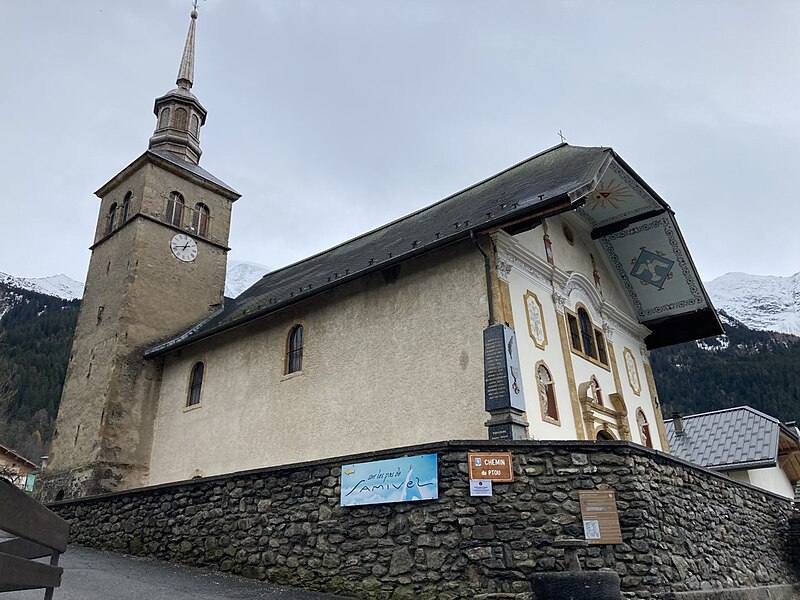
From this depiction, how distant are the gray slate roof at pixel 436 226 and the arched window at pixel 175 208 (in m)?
3.56

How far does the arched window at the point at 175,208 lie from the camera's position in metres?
22.8

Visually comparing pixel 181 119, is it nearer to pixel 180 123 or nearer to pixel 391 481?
pixel 180 123

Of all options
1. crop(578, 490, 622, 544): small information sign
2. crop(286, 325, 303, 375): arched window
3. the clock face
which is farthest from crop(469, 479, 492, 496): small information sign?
the clock face

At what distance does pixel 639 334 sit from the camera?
744 inches

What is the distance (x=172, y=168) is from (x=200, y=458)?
1111 cm

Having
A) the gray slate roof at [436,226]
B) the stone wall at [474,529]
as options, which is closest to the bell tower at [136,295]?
the gray slate roof at [436,226]

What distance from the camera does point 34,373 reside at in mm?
57344

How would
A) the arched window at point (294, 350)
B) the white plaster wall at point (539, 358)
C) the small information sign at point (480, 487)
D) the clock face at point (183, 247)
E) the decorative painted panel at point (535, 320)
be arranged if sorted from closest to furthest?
1. the small information sign at point (480, 487)
2. the white plaster wall at point (539, 358)
3. the decorative painted panel at point (535, 320)
4. the arched window at point (294, 350)
5. the clock face at point (183, 247)

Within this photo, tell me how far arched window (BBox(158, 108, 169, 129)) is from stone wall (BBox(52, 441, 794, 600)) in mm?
18708

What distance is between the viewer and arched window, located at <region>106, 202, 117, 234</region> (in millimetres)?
23531

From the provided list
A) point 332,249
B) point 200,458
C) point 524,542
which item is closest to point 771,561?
point 524,542

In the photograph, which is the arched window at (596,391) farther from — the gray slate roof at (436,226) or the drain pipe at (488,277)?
the gray slate roof at (436,226)

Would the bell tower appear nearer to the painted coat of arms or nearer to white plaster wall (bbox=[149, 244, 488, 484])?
white plaster wall (bbox=[149, 244, 488, 484])

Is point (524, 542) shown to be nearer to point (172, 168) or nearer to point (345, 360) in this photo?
point (345, 360)
